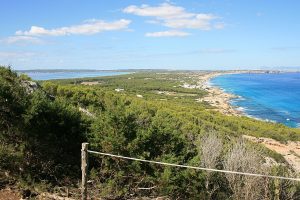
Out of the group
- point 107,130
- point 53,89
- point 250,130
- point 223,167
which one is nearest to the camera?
point 107,130

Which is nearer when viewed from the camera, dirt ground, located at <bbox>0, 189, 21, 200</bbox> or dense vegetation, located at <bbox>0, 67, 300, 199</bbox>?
dirt ground, located at <bbox>0, 189, 21, 200</bbox>

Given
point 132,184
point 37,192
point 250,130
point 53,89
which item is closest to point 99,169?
point 132,184

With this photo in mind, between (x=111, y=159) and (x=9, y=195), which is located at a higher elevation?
(x=111, y=159)

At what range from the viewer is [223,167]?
35.5 feet

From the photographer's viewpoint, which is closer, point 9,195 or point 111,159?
point 9,195

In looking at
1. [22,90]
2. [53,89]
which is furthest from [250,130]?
[22,90]

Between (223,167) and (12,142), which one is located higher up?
(12,142)

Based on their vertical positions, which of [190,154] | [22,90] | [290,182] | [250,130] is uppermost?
[22,90]

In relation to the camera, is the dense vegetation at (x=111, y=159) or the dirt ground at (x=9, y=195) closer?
the dirt ground at (x=9, y=195)

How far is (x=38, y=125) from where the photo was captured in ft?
31.1

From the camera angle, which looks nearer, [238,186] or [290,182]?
[238,186]

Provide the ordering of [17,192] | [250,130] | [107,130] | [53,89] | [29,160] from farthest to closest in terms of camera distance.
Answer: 1. [250,130]
2. [53,89]
3. [107,130]
4. [29,160]
5. [17,192]

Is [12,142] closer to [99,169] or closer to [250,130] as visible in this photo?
[99,169]

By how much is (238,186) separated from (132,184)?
9.21ft
